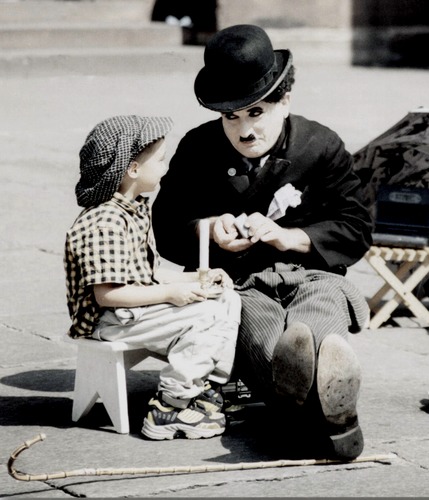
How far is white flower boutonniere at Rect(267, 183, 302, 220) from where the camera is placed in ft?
15.0

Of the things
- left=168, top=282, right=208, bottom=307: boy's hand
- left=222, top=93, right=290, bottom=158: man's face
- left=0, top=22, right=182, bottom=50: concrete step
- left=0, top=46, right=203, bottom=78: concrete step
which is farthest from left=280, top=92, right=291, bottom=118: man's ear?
left=0, top=22, right=182, bottom=50: concrete step

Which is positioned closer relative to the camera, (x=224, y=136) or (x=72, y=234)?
(x=72, y=234)

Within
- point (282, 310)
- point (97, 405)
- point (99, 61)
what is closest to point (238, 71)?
point (282, 310)

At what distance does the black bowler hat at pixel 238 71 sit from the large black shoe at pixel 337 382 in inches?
37.1

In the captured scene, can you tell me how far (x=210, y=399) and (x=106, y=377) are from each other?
37cm

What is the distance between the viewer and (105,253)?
13.8 feet

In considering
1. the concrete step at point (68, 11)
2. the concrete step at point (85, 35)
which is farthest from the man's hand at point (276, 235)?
the concrete step at point (68, 11)

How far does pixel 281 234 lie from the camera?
452 cm

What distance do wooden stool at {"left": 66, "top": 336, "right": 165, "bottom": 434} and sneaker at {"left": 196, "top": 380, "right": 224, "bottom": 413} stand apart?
22cm

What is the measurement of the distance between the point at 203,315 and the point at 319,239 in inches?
23.0

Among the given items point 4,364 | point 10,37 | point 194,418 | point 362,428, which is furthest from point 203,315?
point 10,37

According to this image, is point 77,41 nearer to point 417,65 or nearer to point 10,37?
point 10,37

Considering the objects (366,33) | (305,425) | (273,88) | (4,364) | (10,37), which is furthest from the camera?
(366,33)

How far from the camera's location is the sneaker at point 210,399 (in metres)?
4.35
